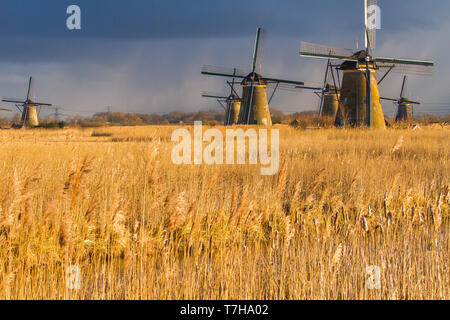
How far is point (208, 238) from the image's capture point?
4.39 meters

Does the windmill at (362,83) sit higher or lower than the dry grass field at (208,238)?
higher

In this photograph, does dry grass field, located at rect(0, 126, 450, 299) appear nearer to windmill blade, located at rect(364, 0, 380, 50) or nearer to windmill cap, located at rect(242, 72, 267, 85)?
windmill blade, located at rect(364, 0, 380, 50)

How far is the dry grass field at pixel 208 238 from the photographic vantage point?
116 inches

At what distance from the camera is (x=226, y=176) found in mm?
8430

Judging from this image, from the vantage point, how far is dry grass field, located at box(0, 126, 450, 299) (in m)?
2.96

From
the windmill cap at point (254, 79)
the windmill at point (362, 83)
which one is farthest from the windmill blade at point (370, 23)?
the windmill cap at point (254, 79)

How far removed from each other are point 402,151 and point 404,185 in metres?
4.91

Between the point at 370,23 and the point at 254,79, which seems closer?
the point at 370,23

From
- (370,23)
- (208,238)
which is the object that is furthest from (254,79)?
(208,238)

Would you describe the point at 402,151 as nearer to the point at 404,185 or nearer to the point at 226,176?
the point at 404,185

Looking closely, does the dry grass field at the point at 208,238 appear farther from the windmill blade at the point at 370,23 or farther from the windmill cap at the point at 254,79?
the windmill cap at the point at 254,79

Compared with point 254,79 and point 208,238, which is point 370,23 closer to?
point 254,79

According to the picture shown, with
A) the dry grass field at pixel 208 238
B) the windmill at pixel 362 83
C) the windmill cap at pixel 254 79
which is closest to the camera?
the dry grass field at pixel 208 238
